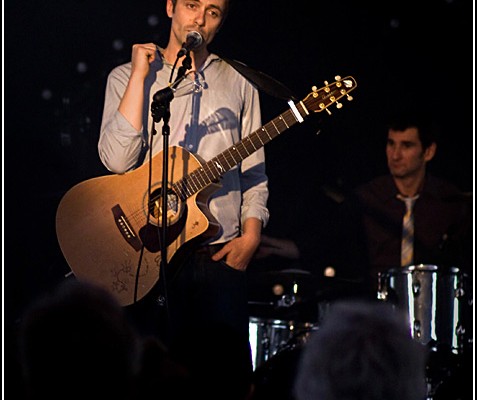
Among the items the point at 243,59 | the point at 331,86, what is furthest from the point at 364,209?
the point at 331,86

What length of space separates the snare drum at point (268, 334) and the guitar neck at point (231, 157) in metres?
1.21

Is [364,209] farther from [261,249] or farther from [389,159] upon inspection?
[261,249]

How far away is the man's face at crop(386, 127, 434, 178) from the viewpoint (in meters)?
5.40

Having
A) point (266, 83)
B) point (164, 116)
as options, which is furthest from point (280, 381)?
point (266, 83)

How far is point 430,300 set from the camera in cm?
466

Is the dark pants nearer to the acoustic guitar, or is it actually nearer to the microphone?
the acoustic guitar

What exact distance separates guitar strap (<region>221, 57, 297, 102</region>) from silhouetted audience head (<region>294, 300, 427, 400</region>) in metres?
2.26

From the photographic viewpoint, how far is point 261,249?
5.14 metres

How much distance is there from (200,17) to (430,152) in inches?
78.4

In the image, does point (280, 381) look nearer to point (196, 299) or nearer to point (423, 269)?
point (196, 299)

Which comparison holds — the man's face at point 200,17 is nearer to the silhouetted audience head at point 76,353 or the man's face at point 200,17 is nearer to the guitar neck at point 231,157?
the guitar neck at point 231,157

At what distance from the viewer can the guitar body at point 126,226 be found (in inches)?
152

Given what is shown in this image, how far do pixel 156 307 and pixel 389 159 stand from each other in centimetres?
208

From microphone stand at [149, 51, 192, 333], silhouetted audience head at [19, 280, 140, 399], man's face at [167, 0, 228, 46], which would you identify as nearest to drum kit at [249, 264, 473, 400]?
microphone stand at [149, 51, 192, 333]
